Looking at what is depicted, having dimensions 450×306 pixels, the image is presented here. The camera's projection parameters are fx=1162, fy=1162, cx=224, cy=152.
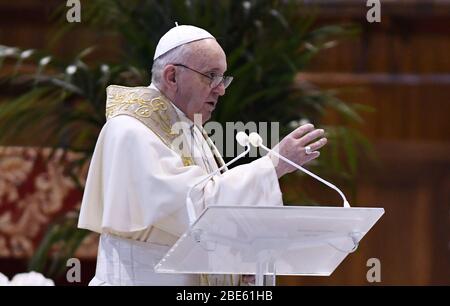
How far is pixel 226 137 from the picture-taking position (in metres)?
5.14

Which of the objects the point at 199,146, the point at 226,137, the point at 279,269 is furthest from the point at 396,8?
the point at 279,269

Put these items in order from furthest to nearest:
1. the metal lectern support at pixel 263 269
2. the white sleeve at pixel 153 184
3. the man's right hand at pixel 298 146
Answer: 1. the white sleeve at pixel 153 184
2. the man's right hand at pixel 298 146
3. the metal lectern support at pixel 263 269

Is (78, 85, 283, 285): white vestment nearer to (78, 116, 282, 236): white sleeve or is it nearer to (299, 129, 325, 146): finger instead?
(78, 116, 282, 236): white sleeve

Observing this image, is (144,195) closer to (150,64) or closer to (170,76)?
(170,76)

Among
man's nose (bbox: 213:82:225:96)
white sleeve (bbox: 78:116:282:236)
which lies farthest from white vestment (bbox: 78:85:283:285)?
man's nose (bbox: 213:82:225:96)

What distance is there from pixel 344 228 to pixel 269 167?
43 cm

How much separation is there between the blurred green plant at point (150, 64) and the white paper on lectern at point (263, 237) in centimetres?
232

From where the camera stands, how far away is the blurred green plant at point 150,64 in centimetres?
582

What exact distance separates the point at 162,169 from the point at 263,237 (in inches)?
22.7

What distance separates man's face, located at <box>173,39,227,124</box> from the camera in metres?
3.90

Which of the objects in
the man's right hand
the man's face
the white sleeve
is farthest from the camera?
the man's face

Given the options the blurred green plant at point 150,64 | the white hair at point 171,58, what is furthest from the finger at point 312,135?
the blurred green plant at point 150,64

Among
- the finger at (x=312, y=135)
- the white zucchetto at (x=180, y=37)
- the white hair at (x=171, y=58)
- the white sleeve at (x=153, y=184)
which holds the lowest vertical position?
the white sleeve at (x=153, y=184)

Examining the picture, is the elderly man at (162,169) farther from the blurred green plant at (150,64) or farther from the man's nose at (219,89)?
the blurred green plant at (150,64)
